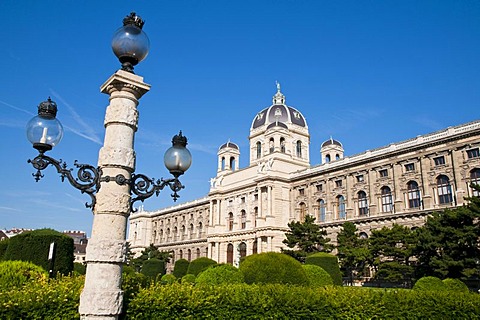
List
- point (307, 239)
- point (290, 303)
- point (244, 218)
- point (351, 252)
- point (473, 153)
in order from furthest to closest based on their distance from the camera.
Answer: point (244, 218) < point (307, 239) < point (351, 252) < point (473, 153) < point (290, 303)

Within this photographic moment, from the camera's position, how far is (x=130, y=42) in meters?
5.86

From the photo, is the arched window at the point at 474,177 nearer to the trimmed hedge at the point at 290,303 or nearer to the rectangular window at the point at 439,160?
the rectangular window at the point at 439,160

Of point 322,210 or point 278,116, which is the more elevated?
point 278,116

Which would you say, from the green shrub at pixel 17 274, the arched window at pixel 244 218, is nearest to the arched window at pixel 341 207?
the arched window at pixel 244 218

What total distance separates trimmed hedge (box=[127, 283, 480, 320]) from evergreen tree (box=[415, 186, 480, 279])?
17208 mm

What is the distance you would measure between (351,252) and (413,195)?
26.7 feet

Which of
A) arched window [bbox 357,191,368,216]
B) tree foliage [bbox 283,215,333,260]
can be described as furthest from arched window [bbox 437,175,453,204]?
tree foliage [bbox 283,215,333,260]

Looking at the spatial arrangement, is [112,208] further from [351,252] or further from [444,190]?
[444,190]

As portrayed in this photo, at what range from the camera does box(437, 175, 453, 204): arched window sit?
33000 mm

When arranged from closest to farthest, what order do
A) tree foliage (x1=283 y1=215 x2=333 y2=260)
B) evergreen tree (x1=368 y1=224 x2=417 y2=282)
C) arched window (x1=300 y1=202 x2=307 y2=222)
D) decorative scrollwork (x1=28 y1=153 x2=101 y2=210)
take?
decorative scrollwork (x1=28 y1=153 x2=101 y2=210) < evergreen tree (x1=368 y1=224 x2=417 y2=282) < tree foliage (x1=283 y1=215 x2=333 y2=260) < arched window (x1=300 y1=202 x2=307 y2=222)

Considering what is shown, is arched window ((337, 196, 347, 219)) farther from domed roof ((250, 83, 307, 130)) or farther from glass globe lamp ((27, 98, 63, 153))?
glass globe lamp ((27, 98, 63, 153))

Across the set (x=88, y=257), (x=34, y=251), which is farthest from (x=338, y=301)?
(x=34, y=251)

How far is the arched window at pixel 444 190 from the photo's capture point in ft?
108

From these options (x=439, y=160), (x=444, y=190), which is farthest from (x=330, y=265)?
(x=439, y=160)
